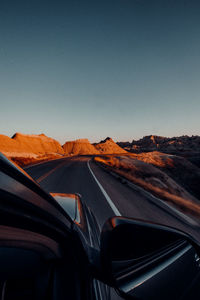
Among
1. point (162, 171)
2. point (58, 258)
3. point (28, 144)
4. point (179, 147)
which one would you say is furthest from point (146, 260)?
point (179, 147)

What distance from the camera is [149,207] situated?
185 inches

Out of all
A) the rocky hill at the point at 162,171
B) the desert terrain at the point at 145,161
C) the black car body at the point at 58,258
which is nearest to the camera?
the black car body at the point at 58,258

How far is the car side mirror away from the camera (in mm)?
908

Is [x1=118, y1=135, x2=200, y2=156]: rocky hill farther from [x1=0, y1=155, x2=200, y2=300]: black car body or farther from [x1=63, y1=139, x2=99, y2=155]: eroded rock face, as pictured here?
[x1=0, y1=155, x2=200, y2=300]: black car body

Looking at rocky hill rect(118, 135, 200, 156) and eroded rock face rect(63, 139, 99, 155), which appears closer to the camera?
rocky hill rect(118, 135, 200, 156)

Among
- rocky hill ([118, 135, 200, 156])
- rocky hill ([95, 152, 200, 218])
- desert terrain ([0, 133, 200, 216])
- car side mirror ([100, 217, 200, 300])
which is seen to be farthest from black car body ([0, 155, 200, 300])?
rocky hill ([118, 135, 200, 156])

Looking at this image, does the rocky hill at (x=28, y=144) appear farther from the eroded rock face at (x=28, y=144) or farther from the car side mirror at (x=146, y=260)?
the car side mirror at (x=146, y=260)

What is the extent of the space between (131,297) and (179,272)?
0.71 m

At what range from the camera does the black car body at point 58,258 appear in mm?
649

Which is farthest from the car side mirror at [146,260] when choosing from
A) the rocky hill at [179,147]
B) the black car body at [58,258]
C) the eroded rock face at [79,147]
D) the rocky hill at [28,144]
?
the eroded rock face at [79,147]

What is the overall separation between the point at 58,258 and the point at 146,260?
2.84 ft

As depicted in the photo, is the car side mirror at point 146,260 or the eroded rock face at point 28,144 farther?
the eroded rock face at point 28,144

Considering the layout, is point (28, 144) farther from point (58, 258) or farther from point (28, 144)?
point (58, 258)

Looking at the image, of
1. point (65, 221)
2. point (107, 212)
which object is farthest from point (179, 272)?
point (107, 212)
